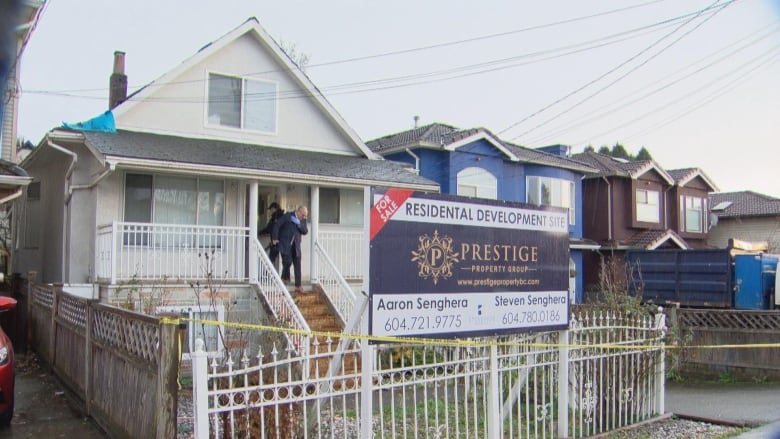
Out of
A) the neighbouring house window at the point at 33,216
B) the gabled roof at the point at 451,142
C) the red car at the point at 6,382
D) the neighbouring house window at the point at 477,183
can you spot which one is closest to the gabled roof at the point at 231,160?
the red car at the point at 6,382

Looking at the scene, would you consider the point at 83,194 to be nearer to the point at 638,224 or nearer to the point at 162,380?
the point at 162,380

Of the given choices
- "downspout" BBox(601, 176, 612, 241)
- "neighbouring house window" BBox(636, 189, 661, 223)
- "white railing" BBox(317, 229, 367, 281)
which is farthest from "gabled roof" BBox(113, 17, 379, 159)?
"neighbouring house window" BBox(636, 189, 661, 223)

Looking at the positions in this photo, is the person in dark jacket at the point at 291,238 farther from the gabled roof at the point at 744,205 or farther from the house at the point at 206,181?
the gabled roof at the point at 744,205

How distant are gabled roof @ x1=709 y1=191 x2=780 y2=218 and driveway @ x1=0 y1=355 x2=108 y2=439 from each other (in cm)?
3763

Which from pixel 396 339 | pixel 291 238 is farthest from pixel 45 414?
pixel 291 238

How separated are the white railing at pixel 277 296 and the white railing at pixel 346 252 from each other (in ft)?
7.98

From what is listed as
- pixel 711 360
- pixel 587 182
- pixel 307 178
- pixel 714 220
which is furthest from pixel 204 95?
pixel 714 220

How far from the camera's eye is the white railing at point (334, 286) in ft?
41.2

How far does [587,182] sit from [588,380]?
24.5 metres

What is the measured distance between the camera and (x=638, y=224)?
30656mm

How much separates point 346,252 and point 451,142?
885 centimetres

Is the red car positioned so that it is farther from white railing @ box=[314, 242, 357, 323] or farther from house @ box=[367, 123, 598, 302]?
house @ box=[367, 123, 598, 302]

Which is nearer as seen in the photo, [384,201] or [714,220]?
[384,201]

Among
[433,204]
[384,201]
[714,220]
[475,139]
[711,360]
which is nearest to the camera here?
[384,201]
